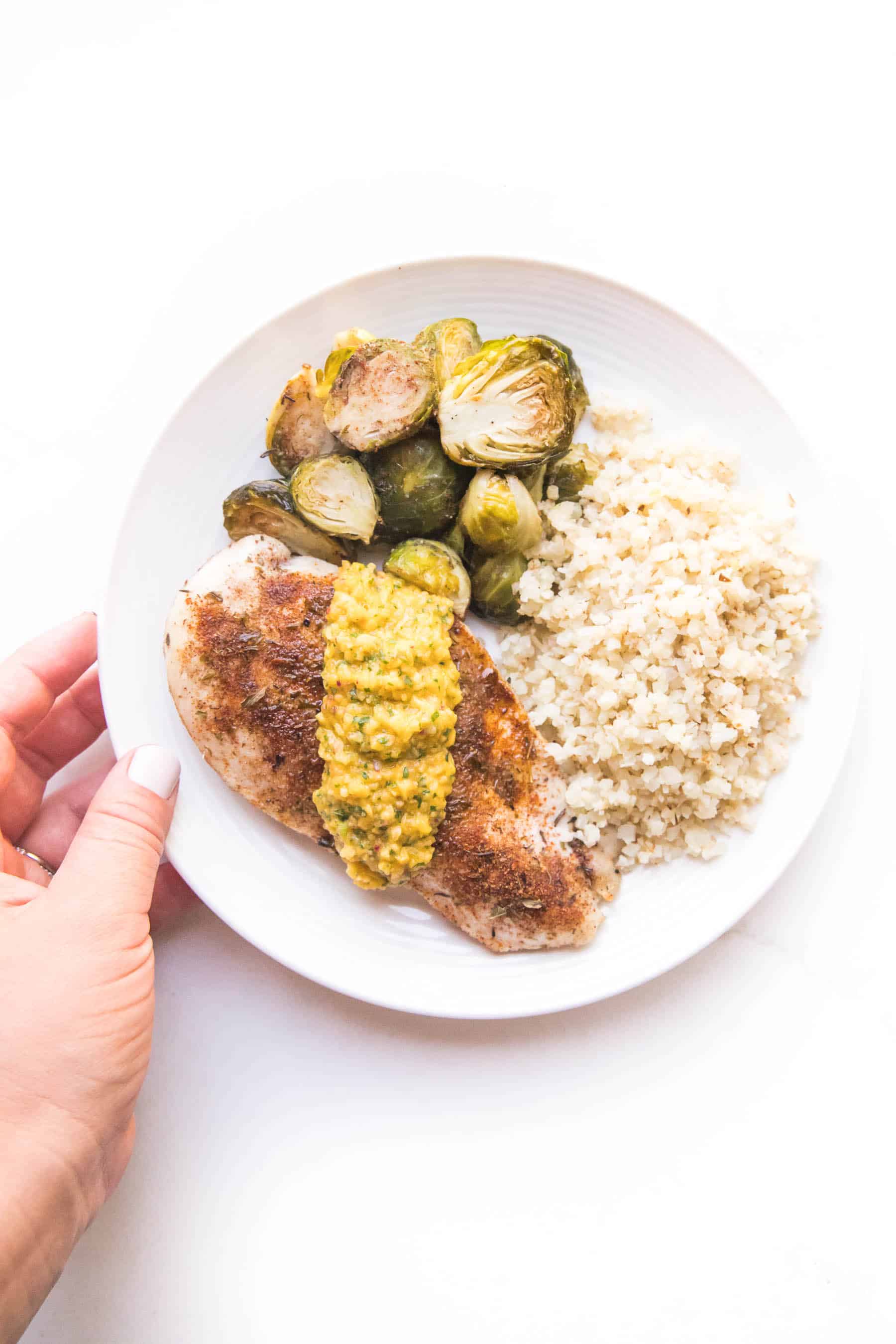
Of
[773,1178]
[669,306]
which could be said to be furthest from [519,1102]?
[669,306]

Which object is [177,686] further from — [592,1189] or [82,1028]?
[592,1189]

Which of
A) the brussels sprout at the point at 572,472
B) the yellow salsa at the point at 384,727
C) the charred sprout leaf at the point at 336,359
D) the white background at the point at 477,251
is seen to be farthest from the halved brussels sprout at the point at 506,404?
the white background at the point at 477,251

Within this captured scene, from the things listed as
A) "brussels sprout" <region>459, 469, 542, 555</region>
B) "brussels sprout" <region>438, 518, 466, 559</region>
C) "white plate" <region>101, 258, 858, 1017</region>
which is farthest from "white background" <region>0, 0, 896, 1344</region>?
"brussels sprout" <region>438, 518, 466, 559</region>

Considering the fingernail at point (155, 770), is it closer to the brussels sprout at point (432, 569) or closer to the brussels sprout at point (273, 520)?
the brussels sprout at point (273, 520)

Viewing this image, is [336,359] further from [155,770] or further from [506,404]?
[155,770]

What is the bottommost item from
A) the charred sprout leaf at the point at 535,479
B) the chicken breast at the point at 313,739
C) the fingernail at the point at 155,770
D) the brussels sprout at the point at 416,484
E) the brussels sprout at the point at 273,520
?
the fingernail at the point at 155,770

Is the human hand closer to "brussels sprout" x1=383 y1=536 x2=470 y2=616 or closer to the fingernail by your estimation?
the fingernail
